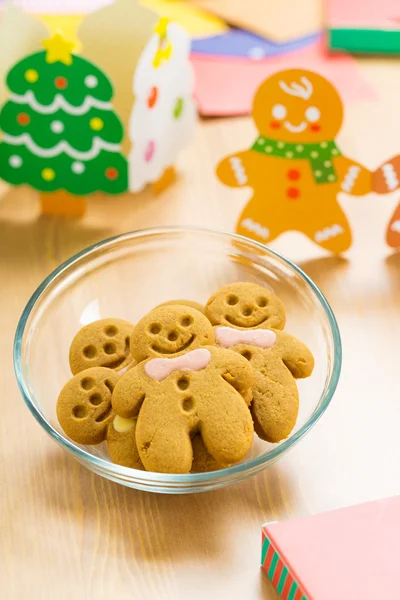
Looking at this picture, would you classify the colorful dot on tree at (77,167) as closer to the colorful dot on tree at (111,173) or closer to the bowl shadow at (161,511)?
the colorful dot on tree at (111,173)

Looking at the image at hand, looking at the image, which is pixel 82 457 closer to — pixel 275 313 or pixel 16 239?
pixel 275 313

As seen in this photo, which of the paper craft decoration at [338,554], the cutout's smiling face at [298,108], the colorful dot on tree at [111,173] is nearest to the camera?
the paper craft decoration at [338,554]

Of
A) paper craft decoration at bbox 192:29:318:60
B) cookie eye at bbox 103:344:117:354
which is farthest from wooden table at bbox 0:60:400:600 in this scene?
paper craft decoration at bbox 192:29:318:60

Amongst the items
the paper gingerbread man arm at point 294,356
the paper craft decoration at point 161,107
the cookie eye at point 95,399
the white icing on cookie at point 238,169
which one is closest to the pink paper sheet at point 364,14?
the paper craft decoration at point 161,107

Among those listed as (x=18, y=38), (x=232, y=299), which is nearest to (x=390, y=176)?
(x=232, y=299)

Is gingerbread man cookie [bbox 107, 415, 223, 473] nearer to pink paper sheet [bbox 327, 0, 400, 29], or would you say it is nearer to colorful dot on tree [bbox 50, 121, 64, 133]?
colorful dot on tree [bbox 50, 121, 64, 133]

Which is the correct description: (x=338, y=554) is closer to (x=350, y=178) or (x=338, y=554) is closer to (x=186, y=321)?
(x=186, y=321)
